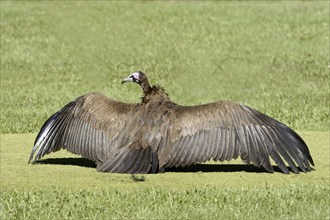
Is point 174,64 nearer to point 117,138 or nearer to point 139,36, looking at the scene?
point 139,36

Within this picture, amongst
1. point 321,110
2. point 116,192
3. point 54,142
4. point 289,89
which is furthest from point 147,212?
point 289,89

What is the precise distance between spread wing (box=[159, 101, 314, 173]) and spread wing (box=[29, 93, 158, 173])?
37cm

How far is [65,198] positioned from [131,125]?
2074 mm

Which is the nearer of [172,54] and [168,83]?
[168,83]

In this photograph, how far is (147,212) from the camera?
408 inches

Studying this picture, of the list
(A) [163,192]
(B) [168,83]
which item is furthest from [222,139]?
(B) [168,83]

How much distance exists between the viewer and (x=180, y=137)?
12688 mm

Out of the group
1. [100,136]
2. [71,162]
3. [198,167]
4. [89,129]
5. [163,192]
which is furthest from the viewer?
[71,162]

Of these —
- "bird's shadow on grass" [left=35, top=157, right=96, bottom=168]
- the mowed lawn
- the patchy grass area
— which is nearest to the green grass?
the mowed lawn

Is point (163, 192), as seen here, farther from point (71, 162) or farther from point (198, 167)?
point (71, 162)

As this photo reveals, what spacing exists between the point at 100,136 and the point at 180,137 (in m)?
1.15

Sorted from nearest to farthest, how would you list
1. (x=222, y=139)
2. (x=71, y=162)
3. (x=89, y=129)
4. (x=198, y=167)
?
(x=222, y=139) < (x=89, y=129) < (x=198, y=167) < (x=71, y=162)

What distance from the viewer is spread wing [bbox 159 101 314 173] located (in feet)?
41.4

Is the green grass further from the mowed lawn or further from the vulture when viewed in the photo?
the vulture
